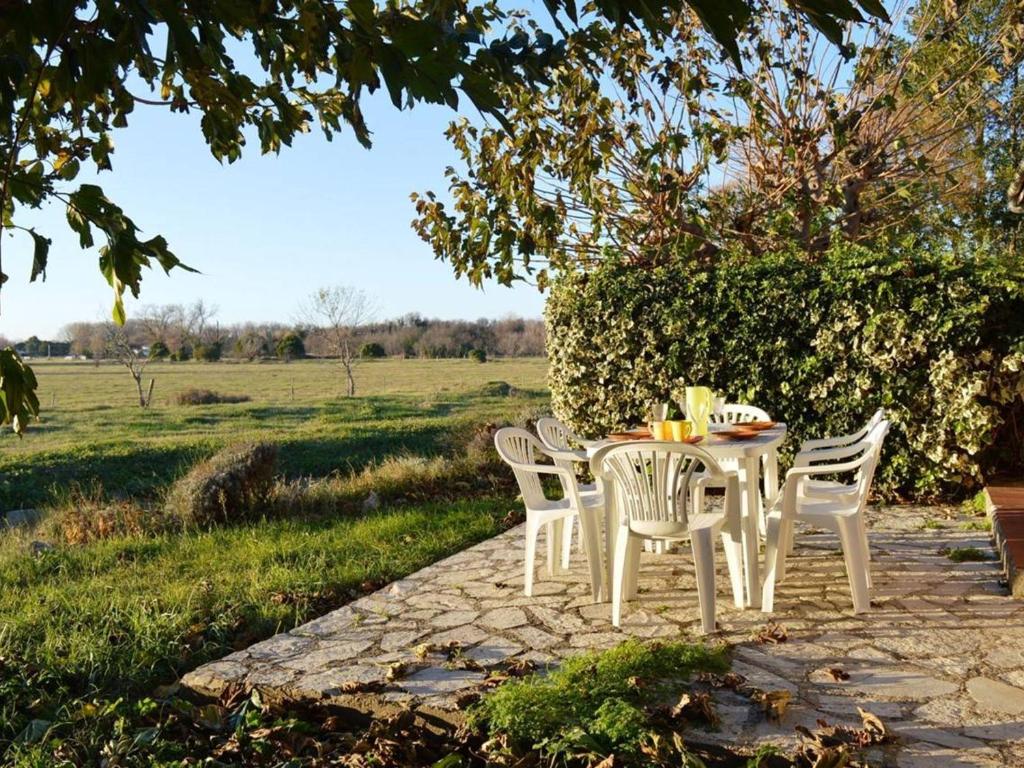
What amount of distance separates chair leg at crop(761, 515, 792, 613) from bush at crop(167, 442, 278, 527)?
517 cm

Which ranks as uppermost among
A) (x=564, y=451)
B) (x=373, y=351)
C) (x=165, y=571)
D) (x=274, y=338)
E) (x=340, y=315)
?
(x=340, y=315)

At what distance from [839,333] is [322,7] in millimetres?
6675

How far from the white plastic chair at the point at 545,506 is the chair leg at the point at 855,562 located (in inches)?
51.0

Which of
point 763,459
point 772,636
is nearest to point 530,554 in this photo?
point 772,636

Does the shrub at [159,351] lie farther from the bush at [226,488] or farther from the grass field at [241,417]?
the bush at [226,488]

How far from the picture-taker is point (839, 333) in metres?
7.87

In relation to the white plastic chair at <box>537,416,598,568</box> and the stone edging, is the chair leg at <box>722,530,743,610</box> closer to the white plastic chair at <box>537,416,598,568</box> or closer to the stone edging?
the white plastic chair at <box>537,416,598,568</box>

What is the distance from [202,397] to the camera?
949 inches

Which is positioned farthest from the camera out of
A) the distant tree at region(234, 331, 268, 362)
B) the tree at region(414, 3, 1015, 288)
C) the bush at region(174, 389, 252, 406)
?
→ the distant tree at region(234, 331, 268, 362)

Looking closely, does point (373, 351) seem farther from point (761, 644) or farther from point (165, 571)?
point (761, 644)

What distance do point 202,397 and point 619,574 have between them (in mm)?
21641

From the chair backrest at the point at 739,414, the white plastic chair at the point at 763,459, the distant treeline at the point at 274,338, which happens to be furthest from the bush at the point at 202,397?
the white plastic chair at the point at 763,459

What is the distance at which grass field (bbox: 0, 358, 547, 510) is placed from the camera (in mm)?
14055

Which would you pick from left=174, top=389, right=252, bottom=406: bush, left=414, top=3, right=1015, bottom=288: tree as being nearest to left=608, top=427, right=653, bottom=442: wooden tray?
left=414, top=3, right=1015, bottom=288: tree
